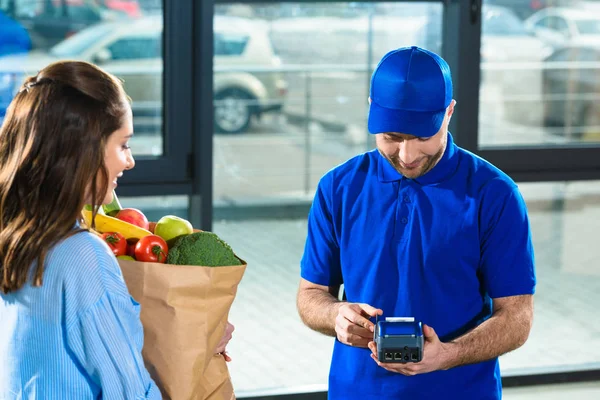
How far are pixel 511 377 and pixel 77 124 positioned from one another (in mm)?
3026

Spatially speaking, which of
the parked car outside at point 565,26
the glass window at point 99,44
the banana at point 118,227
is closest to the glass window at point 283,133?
the glass window at point 99,44

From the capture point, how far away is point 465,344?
197cm

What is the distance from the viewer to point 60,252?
1.51 metres

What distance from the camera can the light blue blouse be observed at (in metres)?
1.51

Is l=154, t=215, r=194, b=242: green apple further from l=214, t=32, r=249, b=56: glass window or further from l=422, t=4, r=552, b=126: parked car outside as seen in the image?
l=422, t=4, r=552, b=126: parked car outside

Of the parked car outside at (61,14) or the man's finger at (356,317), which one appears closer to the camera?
the man's finger at (356,317)

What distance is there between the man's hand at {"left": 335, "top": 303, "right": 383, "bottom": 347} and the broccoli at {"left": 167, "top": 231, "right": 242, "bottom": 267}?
0.38m

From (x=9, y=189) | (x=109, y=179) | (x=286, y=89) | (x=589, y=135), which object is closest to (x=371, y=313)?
(x=109, y=179)

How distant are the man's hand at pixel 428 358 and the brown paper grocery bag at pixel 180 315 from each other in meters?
0.40

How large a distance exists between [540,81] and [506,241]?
233 cm

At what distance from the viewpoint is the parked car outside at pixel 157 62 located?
353cm

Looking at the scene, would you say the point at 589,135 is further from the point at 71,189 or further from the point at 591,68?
the point at 71,189

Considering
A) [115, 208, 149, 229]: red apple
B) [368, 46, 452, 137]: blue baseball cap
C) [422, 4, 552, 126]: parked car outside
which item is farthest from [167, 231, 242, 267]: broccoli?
[422, 4, 552, 126]: parked car outside

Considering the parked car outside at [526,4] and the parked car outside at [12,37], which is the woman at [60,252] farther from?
the parked car outside at [526,4]
